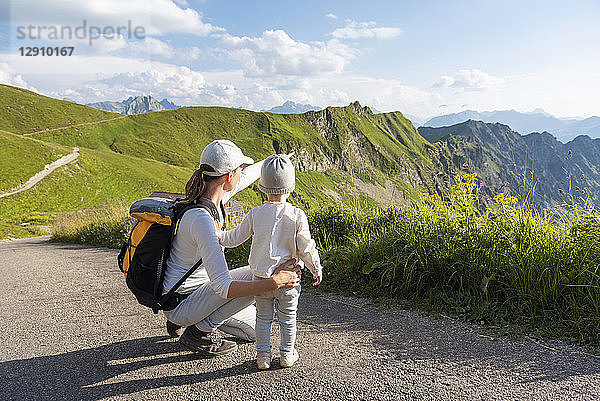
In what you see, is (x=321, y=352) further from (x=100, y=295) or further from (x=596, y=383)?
(x=100, y=295)

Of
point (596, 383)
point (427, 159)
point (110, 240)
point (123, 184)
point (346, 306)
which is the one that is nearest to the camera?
point (596, 383)

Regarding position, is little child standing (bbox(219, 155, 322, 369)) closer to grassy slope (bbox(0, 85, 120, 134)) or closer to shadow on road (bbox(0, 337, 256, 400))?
shadow on road (bbox(0, 337, 256, 400))

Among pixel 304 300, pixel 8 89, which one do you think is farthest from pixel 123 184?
pixel 8 89

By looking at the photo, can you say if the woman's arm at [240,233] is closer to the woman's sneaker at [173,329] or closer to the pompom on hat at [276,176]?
the pompom on hat at [276,176]

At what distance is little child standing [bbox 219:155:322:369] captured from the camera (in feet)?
11.5

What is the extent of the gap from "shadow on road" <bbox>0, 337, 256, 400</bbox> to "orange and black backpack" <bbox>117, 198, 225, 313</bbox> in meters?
0.64

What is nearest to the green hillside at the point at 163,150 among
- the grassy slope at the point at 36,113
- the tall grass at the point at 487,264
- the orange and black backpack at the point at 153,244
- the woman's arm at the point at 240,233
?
the grassy slope at the point at 36,113

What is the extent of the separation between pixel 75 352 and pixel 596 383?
461 centimetres

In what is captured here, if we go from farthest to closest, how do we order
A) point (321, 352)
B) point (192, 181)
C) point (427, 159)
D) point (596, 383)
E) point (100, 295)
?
point (427, 159), point (100, 295), point (321, 352), point (192, 181), point (596, 383)

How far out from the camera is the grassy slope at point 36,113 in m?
106

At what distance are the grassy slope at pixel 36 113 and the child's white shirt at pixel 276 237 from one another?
11916 cm

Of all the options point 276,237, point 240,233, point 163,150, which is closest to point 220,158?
point 240,233

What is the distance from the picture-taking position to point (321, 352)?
409cm

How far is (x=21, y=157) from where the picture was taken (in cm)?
6088
